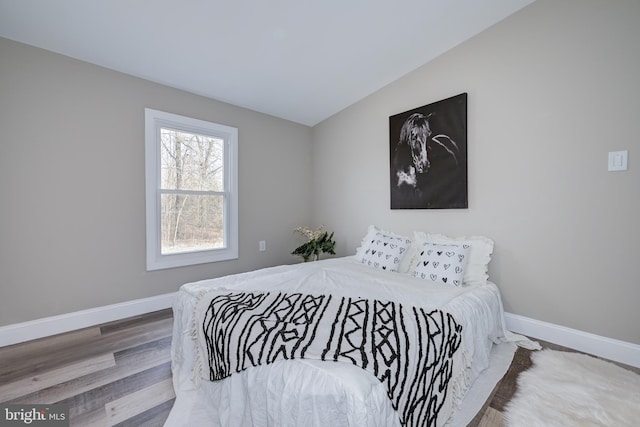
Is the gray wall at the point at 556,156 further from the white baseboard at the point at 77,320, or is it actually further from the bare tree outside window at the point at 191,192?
the white baseboard at the point at 77,320

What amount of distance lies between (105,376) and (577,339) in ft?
10.7

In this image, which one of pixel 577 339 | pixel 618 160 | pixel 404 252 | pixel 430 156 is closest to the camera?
pixel 618 160

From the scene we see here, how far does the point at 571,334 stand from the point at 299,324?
2.12 metres

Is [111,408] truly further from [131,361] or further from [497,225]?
[497,225]

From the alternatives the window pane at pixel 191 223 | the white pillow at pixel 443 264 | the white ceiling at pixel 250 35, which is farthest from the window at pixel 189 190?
the white pillow at pixel 443 264

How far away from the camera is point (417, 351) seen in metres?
1.16

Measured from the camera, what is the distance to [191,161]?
2932mm

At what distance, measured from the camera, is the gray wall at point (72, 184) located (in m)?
2.02

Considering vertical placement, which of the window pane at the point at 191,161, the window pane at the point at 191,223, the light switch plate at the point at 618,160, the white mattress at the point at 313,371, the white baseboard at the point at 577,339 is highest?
the window pane at the point at 191,161

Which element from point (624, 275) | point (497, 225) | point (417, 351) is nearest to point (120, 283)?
point (417, 351)

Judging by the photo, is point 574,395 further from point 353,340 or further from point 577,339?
point 353,340

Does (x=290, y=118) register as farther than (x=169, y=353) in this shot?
Yes

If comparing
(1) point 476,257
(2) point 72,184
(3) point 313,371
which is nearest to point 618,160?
(1) point 476,257

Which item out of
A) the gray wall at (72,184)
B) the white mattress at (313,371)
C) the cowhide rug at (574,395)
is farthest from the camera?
the gray wall at (72,184)
